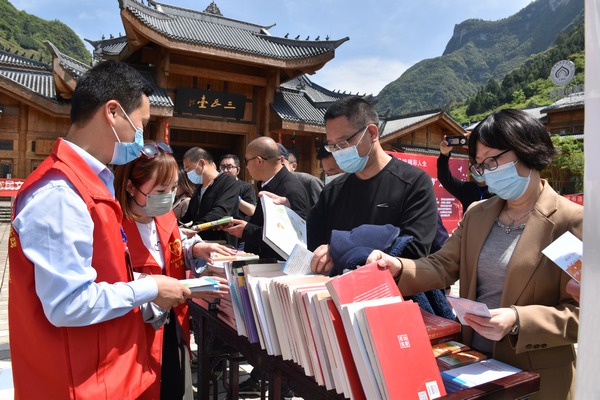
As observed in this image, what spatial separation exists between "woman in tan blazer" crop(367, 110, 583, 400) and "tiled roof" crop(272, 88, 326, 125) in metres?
10.5


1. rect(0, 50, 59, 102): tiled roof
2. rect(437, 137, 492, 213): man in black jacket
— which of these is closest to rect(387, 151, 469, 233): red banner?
rect(437, 137, 492, 213): man in black jacket

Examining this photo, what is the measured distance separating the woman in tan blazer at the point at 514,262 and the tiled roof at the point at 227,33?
35.2ft

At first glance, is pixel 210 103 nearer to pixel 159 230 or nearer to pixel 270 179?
pixel 270 179

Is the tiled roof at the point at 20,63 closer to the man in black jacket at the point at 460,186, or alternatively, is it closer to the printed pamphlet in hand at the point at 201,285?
the man in black jacket at the point at 460,186

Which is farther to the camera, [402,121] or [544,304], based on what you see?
[402,121]

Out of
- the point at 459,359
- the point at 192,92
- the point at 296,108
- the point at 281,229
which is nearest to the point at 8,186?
the point at 192,92

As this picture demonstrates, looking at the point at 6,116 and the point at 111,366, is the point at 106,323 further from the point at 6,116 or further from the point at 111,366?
the point at 6,116

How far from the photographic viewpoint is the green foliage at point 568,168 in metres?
18.0

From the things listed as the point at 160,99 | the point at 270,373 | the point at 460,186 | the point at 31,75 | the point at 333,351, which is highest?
the point at 31,75

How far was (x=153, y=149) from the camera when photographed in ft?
6.46

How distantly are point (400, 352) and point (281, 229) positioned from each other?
1.11 metres

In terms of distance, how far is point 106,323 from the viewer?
4.51 ft

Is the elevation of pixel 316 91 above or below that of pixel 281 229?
above

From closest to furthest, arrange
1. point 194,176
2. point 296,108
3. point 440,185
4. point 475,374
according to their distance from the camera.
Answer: point 475,374 → point 194,176 → point 440,185 → point 296,108
